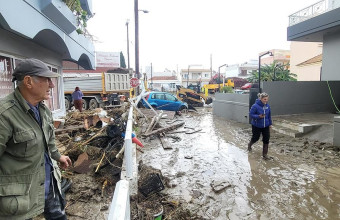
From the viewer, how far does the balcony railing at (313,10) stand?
9.24 metres

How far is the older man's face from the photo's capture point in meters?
2.02

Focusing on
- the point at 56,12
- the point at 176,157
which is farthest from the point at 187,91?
the point at 56,12

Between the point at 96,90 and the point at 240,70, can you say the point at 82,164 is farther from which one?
the point at 240,70

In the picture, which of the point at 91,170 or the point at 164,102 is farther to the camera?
the point at 164,102

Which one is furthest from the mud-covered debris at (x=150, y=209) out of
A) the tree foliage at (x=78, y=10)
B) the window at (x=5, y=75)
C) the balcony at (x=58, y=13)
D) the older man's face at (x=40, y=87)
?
the tree foliage at (x=78, y=10)

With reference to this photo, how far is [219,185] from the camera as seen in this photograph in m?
4.68

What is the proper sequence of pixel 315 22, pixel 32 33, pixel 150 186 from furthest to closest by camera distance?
pixel 315 22
pixel 32 33
pixel 150 186

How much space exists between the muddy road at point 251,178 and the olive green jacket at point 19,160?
261cm

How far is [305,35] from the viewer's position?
10.4m

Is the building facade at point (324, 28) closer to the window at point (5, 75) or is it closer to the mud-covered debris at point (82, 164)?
the mud-covered debris at point (82, 164)

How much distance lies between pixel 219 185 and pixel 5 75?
214 inches

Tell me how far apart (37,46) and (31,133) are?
6.17 metres

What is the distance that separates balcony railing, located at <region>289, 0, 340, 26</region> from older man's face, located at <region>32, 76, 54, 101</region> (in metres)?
10.8

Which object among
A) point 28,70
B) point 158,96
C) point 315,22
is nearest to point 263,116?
point 28,70
